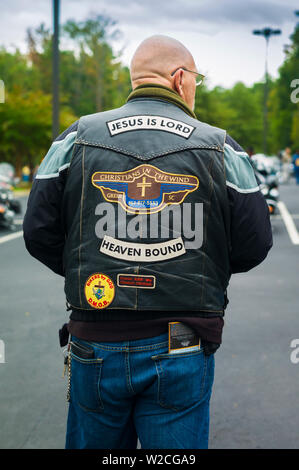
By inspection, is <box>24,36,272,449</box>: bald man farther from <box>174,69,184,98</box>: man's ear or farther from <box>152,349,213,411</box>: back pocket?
<box>174,69,184,98</box>: man's ear

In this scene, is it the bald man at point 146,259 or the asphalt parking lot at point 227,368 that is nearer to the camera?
the bald man at point 146,259

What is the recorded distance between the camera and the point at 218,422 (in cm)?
348

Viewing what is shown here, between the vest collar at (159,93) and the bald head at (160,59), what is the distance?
1.4 inches

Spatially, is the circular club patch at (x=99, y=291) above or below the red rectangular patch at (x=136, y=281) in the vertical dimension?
below

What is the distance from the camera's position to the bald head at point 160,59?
2051 mm

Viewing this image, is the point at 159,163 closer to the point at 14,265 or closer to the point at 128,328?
the point at 128,328

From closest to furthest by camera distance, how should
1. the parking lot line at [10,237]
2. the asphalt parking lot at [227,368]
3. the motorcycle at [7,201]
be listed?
the asphalt parking lot at [227,368] < the parking lot line at [10,237] < the motorcycle at [7,201]

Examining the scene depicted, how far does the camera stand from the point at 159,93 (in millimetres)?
2023

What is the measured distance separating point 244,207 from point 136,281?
1.41 ft
